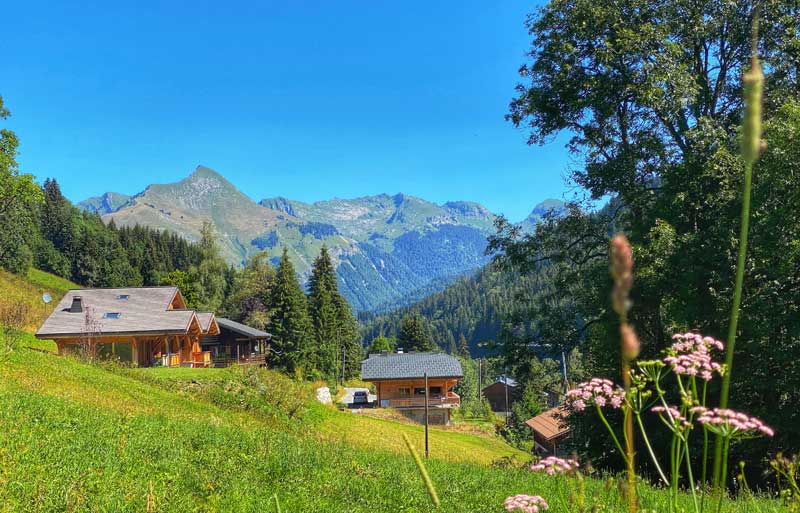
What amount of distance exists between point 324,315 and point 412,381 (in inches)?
581

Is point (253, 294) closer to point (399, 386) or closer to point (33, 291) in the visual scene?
point (33, 291)

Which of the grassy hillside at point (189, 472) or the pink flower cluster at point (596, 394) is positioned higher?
the pink flower cluster at point (596, 394)

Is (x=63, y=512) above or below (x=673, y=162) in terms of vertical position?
below

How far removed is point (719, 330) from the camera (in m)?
9.77

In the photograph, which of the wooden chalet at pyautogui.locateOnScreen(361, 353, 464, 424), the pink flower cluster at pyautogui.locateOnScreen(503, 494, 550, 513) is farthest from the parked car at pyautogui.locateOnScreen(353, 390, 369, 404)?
the pink flower cluster at pyautogui.locateOnScreen(503, 494, 550, 513)

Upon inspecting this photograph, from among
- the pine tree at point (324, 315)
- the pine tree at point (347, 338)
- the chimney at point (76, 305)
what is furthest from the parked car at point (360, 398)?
the chimney at point (76, 305)

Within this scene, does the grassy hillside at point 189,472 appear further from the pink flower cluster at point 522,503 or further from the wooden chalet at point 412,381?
the wooden chalet at point 412,381

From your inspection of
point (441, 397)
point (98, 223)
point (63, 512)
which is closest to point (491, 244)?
point (63, 512)

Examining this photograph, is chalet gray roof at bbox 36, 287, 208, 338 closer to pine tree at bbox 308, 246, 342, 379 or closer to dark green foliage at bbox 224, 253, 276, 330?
pine tree at bbox 308, 246, 342, 379

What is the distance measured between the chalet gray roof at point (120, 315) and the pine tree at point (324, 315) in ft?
72.8

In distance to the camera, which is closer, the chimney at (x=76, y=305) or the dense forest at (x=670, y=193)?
the dense forest at (x=670, y=193)

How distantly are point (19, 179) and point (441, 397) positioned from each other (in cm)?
3666

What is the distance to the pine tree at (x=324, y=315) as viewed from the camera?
58.1 m

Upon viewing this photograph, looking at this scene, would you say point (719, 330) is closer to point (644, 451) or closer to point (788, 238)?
point (788, 238)
